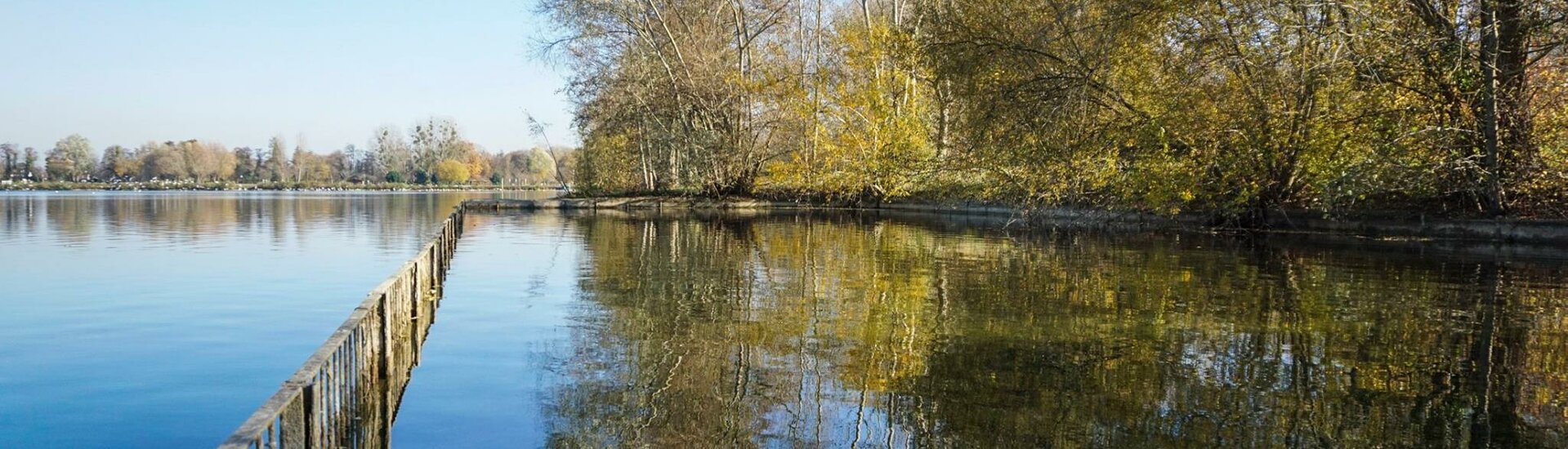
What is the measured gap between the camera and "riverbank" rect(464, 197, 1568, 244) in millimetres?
19219

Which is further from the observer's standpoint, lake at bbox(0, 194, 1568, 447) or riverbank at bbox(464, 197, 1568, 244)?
riverbank at bbox(464, 197, 1568, 244)

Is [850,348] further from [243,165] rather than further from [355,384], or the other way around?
[243,165]

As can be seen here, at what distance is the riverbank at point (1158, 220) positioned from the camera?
1922 cm

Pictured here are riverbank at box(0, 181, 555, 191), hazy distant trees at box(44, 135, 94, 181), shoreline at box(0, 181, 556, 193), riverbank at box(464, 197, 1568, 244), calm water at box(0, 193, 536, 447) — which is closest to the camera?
calm water at box(0, 193, 536, 447)

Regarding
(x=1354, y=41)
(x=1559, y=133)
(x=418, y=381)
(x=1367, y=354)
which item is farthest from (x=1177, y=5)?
(x=418, y=381)

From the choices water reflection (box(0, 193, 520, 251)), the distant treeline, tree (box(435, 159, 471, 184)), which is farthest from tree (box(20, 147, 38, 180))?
water reflection (box(0, 193, 520, 251))

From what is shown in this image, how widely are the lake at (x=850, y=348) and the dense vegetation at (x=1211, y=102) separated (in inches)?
103

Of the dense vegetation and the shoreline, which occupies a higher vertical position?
the dense vegetation

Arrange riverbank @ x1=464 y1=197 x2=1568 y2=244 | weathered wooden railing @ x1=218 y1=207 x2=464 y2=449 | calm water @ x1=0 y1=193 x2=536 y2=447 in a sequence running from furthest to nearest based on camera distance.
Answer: riverbank @ x1=464 y1=197 x2=1568 y2=244 → calm water @ x1=0 y1=193 x2=536 y2=447 → weathered wooden railing @ x1=218 y1=207 x2=464 y2=449

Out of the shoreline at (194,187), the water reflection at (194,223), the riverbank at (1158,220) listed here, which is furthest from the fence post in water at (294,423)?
the shoreline at (194,187)

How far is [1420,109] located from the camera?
63.5 feet

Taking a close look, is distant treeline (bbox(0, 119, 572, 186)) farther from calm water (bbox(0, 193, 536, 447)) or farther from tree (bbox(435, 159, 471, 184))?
calm water (bbox(0, 193, 536, 447))

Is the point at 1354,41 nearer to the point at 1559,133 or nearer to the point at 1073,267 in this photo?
the point at 1559,133

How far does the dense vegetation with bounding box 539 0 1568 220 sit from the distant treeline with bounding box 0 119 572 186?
78.4m
